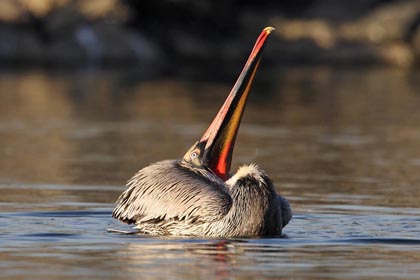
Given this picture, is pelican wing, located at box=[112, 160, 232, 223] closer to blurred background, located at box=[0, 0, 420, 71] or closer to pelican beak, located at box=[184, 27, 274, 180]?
pelican beak, located at box=[184, 27, 274, 180]

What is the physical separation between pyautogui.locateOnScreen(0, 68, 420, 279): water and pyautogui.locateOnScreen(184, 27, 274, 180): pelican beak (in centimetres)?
79

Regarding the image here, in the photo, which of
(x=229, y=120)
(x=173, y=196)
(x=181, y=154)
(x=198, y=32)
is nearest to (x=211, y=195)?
(x=173, y=196)

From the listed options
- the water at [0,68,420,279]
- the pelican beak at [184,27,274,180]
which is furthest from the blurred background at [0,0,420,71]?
the pelican beak at [184,27,274,180]

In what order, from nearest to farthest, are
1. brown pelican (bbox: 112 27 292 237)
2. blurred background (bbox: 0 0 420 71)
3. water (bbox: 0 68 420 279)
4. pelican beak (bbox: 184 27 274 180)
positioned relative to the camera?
water (bbox: 0 68 420 279)
brown pelican (bbox: 112 27 292 237)
pelican beak (bbox: 184 27 274 180)
blurred background (bbox: 0 0 420 71)

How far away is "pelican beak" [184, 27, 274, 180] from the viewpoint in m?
9.10

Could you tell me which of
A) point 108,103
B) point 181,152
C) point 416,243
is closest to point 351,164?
point 181,152

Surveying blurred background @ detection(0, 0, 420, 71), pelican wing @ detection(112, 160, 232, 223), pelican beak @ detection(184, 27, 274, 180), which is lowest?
pelican wing @ detection(112, 160, 232, 223)

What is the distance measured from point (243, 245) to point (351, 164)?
5603 millimetres

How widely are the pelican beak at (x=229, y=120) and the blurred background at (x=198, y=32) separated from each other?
21758 mm

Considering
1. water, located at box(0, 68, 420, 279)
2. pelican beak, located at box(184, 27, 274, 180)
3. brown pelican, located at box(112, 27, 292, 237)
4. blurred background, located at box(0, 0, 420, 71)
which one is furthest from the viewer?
blurred background, located at box(0, 0, 420, 71)

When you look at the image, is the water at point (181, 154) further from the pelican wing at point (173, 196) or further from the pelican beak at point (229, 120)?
the pelican beak at point (229, 120)

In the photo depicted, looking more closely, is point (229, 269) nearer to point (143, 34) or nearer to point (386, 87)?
point (386, 87)

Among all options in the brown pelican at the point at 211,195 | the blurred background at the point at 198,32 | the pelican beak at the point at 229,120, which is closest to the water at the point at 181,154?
the brown pelican at the point at 211,195

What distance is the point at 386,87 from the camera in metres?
26.0
